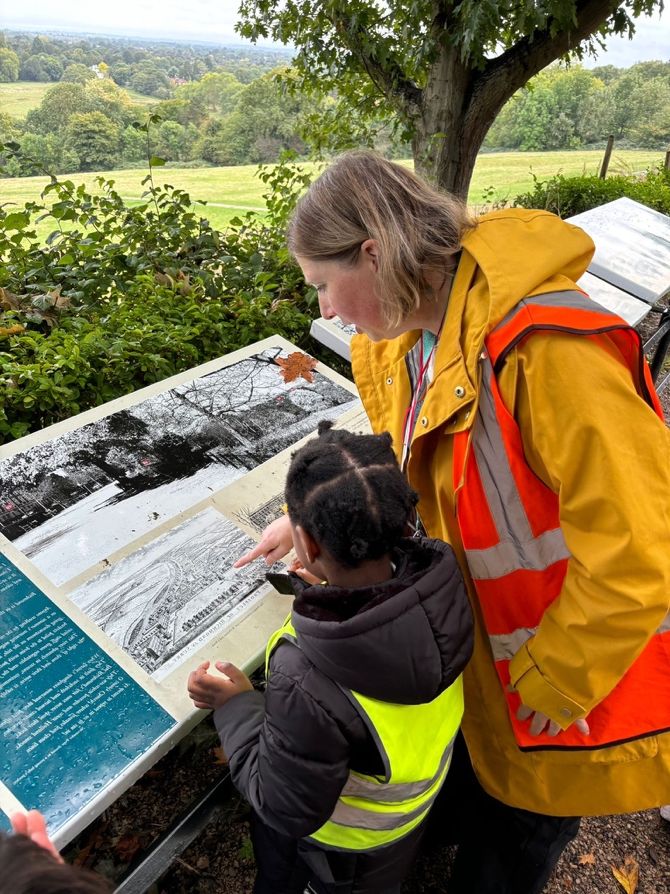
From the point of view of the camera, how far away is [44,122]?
385 cm

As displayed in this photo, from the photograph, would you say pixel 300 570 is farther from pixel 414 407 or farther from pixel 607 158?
pixel 607 158

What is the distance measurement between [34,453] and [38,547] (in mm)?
410

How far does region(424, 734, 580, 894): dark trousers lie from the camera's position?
154cm

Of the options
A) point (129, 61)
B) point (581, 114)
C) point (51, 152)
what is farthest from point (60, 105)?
point (581, 114)

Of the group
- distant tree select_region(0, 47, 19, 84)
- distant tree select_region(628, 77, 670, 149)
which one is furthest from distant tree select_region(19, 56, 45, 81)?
distant tree select_region(628, 77, 670, 149)

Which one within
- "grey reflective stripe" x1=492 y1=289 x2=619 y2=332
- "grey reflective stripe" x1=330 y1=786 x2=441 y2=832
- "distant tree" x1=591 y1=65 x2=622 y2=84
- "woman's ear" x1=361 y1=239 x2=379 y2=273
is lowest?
"grey reflective stripe" x1=330 y1=786 x2=441 y2=832

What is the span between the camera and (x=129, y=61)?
473cm

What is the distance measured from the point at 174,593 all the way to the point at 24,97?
3.98 meters

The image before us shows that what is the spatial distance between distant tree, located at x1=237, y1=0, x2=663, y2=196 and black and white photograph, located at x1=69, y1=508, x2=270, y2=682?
11.9ft

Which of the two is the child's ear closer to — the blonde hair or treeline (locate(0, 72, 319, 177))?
the blonde hair

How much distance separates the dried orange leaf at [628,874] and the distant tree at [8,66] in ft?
17.6

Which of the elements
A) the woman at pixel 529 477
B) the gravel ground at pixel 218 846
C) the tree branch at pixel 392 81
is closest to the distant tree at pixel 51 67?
the tree branch at pixel 392 81

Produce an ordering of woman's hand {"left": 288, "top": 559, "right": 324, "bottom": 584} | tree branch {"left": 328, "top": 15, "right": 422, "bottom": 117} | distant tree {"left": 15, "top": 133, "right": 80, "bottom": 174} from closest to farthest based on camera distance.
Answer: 1. woman's hand {"left": 288, "top": 559, "right": 324, "bottom": 584}
2. distant tree {"left": 15, "top": 133, "right": 80, "bottom": 174}
3. tree branch {"left": 328, "top": 15, "right": 422, "bottom": 117}

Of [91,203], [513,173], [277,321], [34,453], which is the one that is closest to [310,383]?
[277,321]
